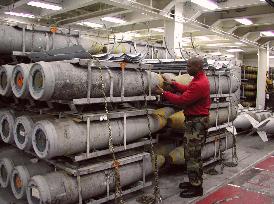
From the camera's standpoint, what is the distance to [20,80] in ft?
14.0

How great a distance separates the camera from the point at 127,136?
4523 millimetres

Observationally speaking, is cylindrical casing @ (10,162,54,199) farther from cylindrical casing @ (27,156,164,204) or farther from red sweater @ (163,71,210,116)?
red sweater @ (163,71,210,116)

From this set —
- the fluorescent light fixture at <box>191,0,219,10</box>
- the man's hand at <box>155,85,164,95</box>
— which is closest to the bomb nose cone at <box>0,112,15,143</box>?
the man's hand at <box>155,85,164,95</box>

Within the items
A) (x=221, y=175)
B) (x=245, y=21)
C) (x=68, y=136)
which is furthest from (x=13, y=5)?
(x=245, y=21)

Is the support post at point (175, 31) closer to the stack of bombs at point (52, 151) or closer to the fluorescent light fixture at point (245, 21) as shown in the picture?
the fluorescent light fixture at point (245, 21)

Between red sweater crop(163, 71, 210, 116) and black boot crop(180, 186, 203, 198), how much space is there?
3.97 ft

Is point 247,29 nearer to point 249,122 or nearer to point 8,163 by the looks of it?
point 249,122

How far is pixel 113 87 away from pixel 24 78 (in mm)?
1236

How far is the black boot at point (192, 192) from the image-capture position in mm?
4727

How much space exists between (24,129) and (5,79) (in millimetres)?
1043

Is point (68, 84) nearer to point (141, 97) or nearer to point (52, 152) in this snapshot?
point (52, 152)

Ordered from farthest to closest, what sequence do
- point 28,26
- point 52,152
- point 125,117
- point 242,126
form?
point 242,126
point 28,26
point 125,117
point 52,152

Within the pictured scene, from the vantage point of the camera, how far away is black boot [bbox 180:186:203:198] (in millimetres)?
4727

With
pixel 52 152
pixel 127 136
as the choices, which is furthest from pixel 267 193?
pixel 52 152
